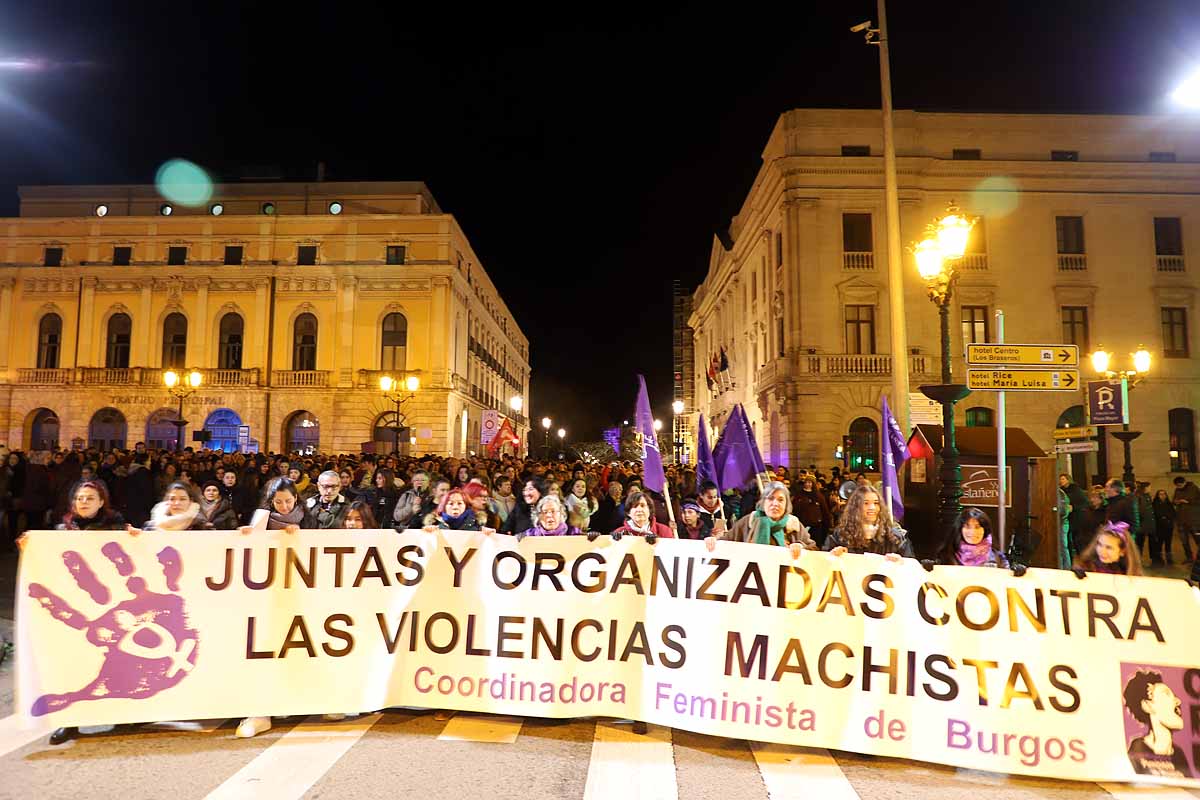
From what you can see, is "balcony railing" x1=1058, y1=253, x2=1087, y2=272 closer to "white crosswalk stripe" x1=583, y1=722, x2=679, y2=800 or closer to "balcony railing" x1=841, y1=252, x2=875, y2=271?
"balcony railing" x1=841, y1=252, x2=875, y2=271

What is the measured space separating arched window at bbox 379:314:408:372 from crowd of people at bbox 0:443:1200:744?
2520cm

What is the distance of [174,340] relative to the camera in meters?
43.2

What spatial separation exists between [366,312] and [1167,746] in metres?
42.6

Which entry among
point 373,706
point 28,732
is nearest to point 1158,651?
point 373,706

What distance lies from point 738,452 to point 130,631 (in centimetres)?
664

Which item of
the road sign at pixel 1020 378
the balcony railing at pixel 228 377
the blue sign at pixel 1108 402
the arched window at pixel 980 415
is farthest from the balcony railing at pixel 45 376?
the blue sign at pixel 1108 402

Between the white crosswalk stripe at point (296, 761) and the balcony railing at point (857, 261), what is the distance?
2779 cm

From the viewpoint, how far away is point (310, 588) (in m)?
5.09

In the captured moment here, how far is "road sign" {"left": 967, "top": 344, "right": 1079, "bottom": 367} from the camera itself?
834 centimetres

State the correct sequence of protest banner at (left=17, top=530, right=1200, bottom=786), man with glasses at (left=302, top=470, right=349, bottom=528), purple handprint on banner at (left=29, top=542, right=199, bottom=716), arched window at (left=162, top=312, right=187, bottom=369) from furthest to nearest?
arched window at (left=162, top=312, right=187, bottom=369) < man with glasses at (left=302, top=470, right=349, bottom=528) < purple handprint on banner at (left=29, top=542, right=199, bottom=716) < protest banner at (left=17, top=530, right=1200, bottom=786)

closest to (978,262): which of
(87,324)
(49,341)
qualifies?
(87,324)

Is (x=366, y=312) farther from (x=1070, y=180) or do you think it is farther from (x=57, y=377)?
(x=1070, y=180)

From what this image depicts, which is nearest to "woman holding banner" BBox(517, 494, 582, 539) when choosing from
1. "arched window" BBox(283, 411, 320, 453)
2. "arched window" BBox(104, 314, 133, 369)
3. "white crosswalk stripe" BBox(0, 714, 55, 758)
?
"white crosswalk stripe" BBox(0, 714, 55, 758)

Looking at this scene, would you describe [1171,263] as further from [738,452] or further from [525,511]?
[525,511]
